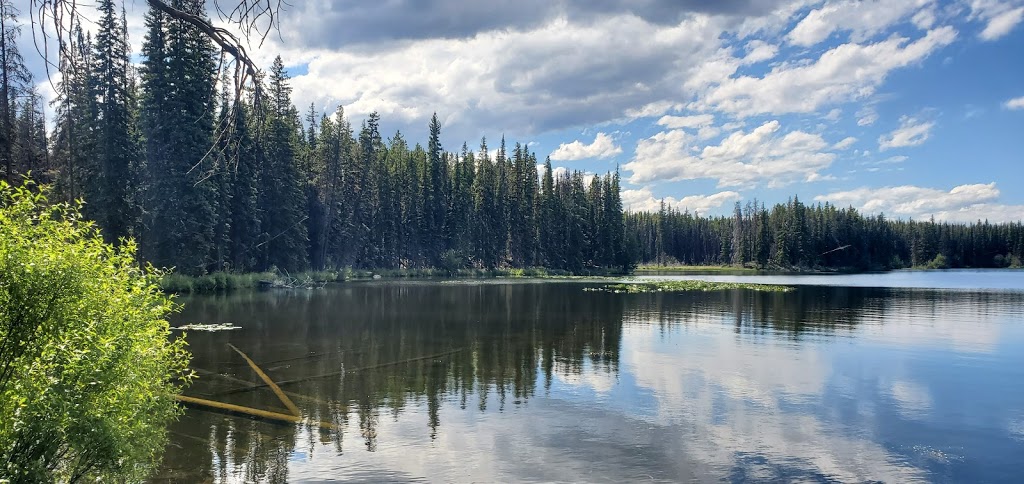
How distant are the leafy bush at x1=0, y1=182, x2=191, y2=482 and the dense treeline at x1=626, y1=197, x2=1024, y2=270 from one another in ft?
487

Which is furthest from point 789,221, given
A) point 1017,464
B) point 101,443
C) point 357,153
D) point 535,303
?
point 101,443

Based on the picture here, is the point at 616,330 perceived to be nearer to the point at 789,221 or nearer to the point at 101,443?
the point at 101,443

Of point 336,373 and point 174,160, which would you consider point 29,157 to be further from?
point 336,373

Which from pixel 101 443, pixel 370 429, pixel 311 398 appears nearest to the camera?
pixel 101 443

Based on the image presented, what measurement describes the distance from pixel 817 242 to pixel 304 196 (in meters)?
132

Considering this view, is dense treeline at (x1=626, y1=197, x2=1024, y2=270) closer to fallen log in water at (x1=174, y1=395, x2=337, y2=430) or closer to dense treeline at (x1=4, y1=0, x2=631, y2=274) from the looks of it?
dense treeline at (x1=4, y1=0, x2=631, y2=274)

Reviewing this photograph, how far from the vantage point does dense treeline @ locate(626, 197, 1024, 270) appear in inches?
5979

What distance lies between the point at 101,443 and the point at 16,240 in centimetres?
231

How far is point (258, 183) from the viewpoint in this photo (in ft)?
207

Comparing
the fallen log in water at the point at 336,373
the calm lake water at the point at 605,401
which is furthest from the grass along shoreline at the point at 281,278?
the calm lake water at the point at 605,401

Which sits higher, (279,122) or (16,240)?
(279,122)

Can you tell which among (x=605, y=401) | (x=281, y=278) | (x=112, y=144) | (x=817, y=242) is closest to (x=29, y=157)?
(x=112, y=144)

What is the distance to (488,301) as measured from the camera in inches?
1845

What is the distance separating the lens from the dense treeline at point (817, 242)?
5979 inches
